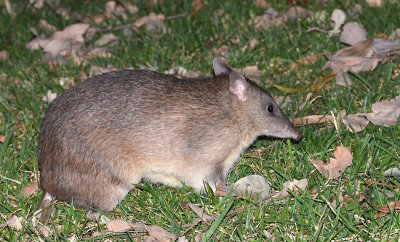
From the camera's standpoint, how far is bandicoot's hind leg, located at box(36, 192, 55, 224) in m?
5.09

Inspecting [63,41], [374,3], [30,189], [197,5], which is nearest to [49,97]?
[63,41]

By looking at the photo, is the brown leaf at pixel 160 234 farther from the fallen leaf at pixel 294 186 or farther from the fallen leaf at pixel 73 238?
the fallen leaf at pixel 294 186

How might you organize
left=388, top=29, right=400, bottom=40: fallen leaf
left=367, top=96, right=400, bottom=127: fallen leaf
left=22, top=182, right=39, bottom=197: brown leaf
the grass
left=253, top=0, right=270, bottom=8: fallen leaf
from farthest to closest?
1. left=253, top=0, right=270, bottom=8: fallen leaf
2. left=388, top=29, right=400, bottom=40: fallen leaf
3. left=367, top=96, right=400, bottom=127: fallen leaf
4. left=22, top=182, right=39, bottom=197: brown leaf
5. the grass

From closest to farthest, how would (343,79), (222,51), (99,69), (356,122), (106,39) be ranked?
1. (356,122)
2. (343,79)
3. (99,69)
4. (222,51)
5. (106,39)

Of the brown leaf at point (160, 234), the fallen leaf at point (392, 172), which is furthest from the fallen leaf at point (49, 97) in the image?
the fallen leaf at point (392, 172)

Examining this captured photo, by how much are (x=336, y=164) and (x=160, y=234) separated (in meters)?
1.59

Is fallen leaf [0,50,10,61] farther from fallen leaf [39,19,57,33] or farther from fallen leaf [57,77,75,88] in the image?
fallen leaf [57,77,75,88]

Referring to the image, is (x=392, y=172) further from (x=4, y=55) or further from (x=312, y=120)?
(x=4, y=55)

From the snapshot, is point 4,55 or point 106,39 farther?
point 106,39

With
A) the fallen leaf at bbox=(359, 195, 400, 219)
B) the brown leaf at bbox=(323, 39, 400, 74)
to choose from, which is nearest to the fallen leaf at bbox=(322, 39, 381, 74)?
the brown leaf at bbox=(323, 39, 400, 74)

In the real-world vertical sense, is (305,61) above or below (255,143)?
above

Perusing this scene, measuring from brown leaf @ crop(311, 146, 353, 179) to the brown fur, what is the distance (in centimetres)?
72

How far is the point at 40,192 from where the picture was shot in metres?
5.44

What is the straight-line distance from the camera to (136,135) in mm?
5109
